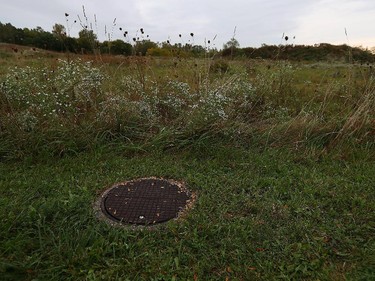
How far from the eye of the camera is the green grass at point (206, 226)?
1.79 meters

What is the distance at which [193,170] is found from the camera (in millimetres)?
3080

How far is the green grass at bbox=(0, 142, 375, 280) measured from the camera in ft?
5.89

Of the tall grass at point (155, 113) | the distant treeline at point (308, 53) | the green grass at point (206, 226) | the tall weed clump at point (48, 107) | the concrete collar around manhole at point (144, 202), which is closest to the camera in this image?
the green grass at point (206, 226)

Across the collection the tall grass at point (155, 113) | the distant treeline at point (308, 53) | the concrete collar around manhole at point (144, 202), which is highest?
the distant treeline at point (308, 53)

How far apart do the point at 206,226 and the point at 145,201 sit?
2.15 feet

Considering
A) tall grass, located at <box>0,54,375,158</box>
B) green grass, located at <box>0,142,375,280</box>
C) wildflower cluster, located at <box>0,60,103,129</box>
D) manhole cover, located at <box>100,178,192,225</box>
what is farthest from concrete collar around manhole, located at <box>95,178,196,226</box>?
wildflower cluster, located at <box>0,60,103,129</box>

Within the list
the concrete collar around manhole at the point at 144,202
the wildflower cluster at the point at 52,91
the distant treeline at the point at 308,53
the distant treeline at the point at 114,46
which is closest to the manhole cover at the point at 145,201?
the concrete collar around manhole at the point at 144,202

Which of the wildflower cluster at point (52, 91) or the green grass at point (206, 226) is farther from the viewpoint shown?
the wildflower cluster at point (52, 91)

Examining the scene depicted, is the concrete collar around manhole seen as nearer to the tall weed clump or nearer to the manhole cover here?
the manhole cover

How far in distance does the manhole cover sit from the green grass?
127 mm

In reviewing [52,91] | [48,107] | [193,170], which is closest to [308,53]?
[193,170]

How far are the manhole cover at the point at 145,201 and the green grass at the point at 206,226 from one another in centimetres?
13

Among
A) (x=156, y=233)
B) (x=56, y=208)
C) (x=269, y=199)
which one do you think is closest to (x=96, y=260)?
(x=156, y=233)

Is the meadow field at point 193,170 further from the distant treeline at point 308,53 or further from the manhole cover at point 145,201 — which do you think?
the distant treeline at point 308,53
